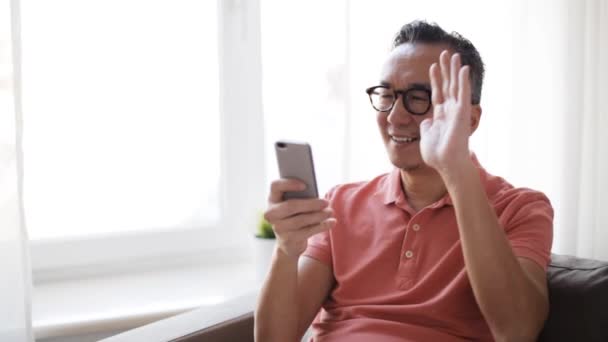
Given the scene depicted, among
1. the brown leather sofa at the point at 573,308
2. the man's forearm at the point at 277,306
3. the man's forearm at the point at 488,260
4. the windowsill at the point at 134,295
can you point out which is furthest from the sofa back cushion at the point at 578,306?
the windowsill at the point at 134,295

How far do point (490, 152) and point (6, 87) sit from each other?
4.47 ft

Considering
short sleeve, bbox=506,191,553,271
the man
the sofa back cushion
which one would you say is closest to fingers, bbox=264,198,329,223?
the man

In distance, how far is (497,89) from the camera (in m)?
2.18

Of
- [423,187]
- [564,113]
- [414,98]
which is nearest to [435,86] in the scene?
[414,98]

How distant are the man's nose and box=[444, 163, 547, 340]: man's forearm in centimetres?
23

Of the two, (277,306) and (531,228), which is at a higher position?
(531,228)

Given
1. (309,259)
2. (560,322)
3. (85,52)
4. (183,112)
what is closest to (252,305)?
(309,259)

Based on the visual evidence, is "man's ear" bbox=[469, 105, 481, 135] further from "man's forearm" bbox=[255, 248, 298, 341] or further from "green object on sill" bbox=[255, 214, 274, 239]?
"green object on sill" bbox=[255, 214, 274, 239]

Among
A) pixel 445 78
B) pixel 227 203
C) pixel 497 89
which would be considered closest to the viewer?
pixel 445 78

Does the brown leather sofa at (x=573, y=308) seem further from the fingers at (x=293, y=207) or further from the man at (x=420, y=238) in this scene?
the fingers at (x=293, y=207)

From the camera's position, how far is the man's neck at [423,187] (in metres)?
1.58

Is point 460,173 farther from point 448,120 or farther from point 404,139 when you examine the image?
point 404,139

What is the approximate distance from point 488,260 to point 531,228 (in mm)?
172

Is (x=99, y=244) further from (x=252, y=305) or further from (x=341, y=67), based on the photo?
(x=341, y=67)
